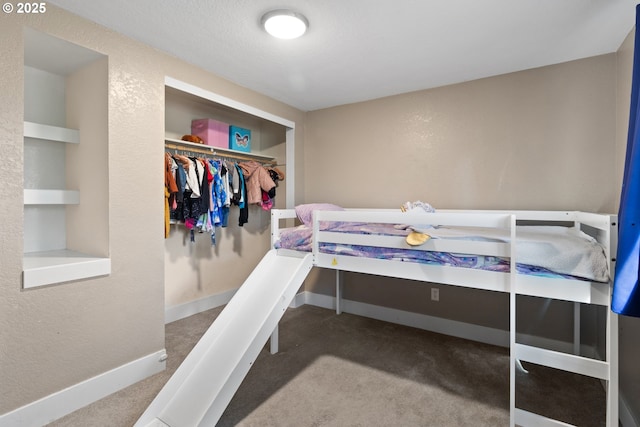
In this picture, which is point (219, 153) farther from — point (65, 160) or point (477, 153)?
point (477, 153)

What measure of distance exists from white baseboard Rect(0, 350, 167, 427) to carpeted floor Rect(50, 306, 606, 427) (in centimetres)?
5

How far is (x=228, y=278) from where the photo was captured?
3.62m

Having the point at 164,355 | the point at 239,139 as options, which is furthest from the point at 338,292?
the point at 239,139

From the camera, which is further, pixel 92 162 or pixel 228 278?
pixel 228 278

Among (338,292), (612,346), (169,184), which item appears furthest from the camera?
(338,292)

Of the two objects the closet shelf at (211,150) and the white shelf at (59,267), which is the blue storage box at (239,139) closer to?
the closet shelf at (211,150)

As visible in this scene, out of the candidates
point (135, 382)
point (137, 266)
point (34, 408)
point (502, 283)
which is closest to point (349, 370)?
point (502, 283)

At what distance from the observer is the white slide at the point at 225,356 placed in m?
1.51

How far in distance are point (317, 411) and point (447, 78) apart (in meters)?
2.65

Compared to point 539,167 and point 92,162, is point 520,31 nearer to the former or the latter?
point 539,167

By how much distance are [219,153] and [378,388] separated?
2.52 metres

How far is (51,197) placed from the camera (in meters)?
1.99

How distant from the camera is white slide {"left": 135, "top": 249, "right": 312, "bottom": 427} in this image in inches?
59.6

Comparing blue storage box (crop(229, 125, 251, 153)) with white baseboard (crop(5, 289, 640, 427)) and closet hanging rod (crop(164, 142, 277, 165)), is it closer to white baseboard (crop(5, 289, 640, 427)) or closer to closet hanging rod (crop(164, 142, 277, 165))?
closet hanging rod (crop(164, 142, 277, 165))
